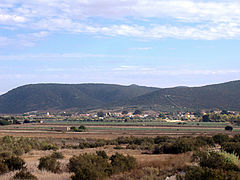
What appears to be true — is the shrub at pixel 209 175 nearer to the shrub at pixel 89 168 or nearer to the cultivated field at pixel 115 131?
the shrub at pixel 89 168

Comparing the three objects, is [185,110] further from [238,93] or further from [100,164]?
[100,164]

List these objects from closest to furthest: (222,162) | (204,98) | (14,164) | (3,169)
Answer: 1. (222,162)
2. (3,169)
3. (14,164)
4. (204,98)

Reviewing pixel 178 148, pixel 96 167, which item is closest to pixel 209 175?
pixel 96 167

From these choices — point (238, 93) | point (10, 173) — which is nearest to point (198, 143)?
point (10, 173)

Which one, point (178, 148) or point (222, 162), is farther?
point (178, 148)

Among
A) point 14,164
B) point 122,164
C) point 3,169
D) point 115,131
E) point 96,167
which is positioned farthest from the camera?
point 115,131

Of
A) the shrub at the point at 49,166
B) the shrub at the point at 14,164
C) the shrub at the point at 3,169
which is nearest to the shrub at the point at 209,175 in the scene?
the shrub at the point at 49,166

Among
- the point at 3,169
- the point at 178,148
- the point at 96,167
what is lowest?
the point at 178,148

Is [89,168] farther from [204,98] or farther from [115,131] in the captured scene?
[204,98]
